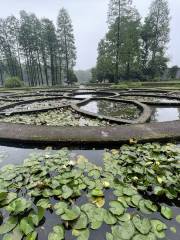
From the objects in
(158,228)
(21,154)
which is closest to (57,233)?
(158,228)

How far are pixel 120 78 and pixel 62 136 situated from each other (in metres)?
Answer: 25.4

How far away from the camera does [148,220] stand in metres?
1.41

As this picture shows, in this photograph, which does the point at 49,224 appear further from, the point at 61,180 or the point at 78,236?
the point at 61,180

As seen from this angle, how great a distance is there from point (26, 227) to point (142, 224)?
2.75 ft

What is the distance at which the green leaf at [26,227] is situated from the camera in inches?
51.4

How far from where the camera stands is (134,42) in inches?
927

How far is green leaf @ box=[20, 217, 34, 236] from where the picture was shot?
1.30 m

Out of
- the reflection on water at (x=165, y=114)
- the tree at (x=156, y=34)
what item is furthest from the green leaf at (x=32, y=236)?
the tree at (x=156, y=34)

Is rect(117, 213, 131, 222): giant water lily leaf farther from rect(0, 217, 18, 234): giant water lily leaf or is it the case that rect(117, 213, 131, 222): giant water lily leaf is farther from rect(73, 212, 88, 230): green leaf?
rect(0, 217, 18, 234): giant water lily leaf

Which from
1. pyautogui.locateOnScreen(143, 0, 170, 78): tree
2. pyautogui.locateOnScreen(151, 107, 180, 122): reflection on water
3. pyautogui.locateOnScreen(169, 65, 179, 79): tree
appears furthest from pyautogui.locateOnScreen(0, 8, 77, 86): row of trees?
pyautogui.locateOnScreen(151, 107, 180, 122): reflection on water

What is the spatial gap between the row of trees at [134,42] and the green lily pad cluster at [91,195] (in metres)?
18.0

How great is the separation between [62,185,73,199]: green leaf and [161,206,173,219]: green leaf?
31.1 inches

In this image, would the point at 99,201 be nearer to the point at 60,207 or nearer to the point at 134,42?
the point at 60,207

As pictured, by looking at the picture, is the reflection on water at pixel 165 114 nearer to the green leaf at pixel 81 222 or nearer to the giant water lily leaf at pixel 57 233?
the green leaf at pixel 81 222
